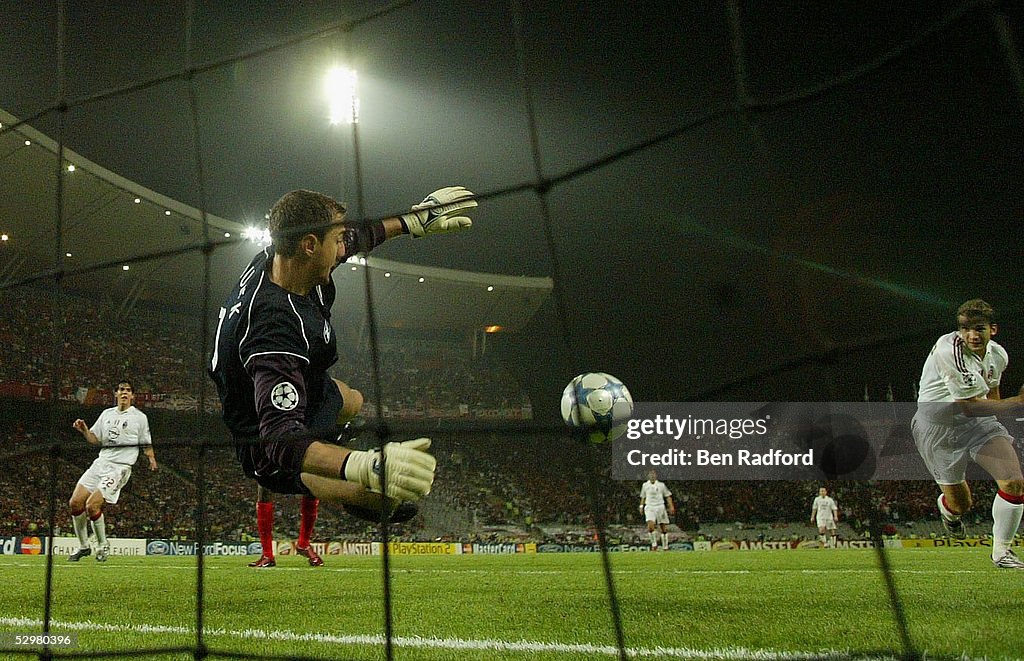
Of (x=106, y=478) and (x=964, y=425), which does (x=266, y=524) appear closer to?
(x=106, y=478)

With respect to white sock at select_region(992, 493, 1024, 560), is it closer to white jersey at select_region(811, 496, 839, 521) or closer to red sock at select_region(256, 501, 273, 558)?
red sock at select_region(256, 501, 273, 558)

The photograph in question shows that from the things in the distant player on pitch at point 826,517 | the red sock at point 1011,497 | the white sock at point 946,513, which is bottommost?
the distant player on pitch at point 826,517

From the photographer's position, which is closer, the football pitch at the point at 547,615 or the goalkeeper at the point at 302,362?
the goalkeeper at the point at 302,362

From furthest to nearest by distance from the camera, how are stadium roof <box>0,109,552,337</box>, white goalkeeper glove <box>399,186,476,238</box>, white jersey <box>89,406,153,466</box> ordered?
stadium roof <box>0,109,552,337</box>
white jersey <box>89,406,153,466</box>
white goalkeeper glove <box>399,186,476,238</box>

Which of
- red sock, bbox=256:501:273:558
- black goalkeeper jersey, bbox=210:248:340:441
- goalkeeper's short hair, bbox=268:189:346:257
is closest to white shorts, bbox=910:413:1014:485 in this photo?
black goalkeeper jersey, bbox=210:248:340:441

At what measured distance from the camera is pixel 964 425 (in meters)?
5.35

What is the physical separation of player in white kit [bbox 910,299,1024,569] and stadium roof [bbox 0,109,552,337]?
10.6 meters

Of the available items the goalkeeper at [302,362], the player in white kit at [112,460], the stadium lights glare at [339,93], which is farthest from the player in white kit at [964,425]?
the stadium lights glare at [339,93]

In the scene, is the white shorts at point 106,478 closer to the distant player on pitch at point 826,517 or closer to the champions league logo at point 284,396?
the champions league logo at point 284,396

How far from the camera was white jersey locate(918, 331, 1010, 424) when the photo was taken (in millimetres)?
5117

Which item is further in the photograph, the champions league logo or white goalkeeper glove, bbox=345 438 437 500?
the champions league logo

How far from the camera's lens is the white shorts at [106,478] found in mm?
7226

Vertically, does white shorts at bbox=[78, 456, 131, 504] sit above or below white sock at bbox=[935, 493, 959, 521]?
above

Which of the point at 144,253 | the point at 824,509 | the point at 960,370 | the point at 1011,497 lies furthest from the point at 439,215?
the point at 824,509
